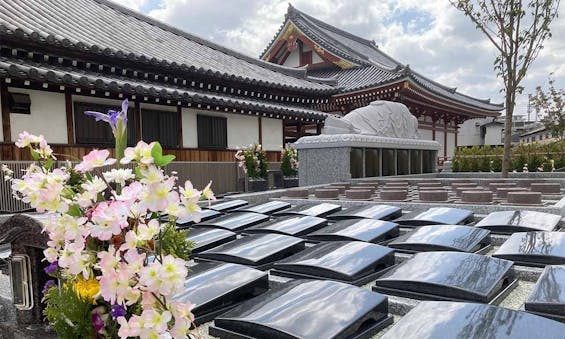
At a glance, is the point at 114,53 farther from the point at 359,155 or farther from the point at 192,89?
the point at 359,155

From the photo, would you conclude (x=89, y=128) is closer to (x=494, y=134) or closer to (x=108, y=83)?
(x=108, y=83)

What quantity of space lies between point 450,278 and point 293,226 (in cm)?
232

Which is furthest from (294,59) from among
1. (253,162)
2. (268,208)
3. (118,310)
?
(118,310)

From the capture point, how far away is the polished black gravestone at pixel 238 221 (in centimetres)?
525

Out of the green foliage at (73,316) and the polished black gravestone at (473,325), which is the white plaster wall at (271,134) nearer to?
the polished black gravestone at (473,325)

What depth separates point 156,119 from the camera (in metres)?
13.3

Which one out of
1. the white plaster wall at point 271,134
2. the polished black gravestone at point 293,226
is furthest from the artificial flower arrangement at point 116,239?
the white plaster wall at point 271,134

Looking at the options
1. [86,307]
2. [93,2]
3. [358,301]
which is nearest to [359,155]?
[358,301]

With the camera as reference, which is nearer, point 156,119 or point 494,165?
point 156,119

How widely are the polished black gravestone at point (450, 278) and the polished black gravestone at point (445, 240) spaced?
1.58ft

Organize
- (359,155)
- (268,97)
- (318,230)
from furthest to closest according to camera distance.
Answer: (268,97) → (359,155) → (318,230)

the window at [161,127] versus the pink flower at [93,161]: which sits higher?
the window at [161,127]

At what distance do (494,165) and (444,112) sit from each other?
10.5 metres

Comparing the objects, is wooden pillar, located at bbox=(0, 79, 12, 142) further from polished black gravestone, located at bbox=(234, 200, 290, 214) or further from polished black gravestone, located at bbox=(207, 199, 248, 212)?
polished black gravestone, located at bbox=(234, 200, 290, 214)
